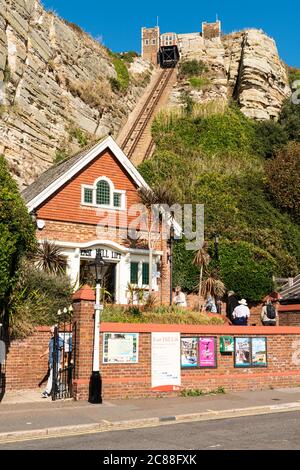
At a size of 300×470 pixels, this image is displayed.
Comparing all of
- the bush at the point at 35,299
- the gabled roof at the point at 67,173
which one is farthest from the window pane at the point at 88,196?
the bush at the point at 35,299

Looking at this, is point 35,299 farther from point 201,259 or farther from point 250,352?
point 201,259

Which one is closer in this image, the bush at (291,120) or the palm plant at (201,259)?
the palm plant at (201,259)

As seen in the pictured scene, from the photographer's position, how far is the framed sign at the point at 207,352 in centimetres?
1652

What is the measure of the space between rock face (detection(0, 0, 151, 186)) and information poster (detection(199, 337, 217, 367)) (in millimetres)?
17833

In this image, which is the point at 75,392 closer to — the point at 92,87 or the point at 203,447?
the point at 203,447

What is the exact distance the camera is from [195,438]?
32.4 ft

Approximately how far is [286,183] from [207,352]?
21.0 m

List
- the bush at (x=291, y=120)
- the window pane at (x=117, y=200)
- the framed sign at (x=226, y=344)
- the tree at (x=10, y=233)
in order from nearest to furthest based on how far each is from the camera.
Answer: the tree at (x=10, y=233) < the framed sign at (x=226, y=344) < the window pane at (x=117, y=200) < the bush at (x=291, y=120)

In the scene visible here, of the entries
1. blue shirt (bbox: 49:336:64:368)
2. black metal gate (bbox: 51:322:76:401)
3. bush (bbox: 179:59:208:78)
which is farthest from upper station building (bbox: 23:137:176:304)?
bush (bbox: 179:59:208:78)

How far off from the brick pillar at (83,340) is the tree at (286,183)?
22460 mm

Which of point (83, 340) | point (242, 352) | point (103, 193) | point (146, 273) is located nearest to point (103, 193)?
point (103, 193)

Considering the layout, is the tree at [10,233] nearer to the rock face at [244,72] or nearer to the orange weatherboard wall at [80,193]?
the orange weatherboard wall at [80,193]

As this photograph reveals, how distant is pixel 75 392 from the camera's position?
47.7 feet
